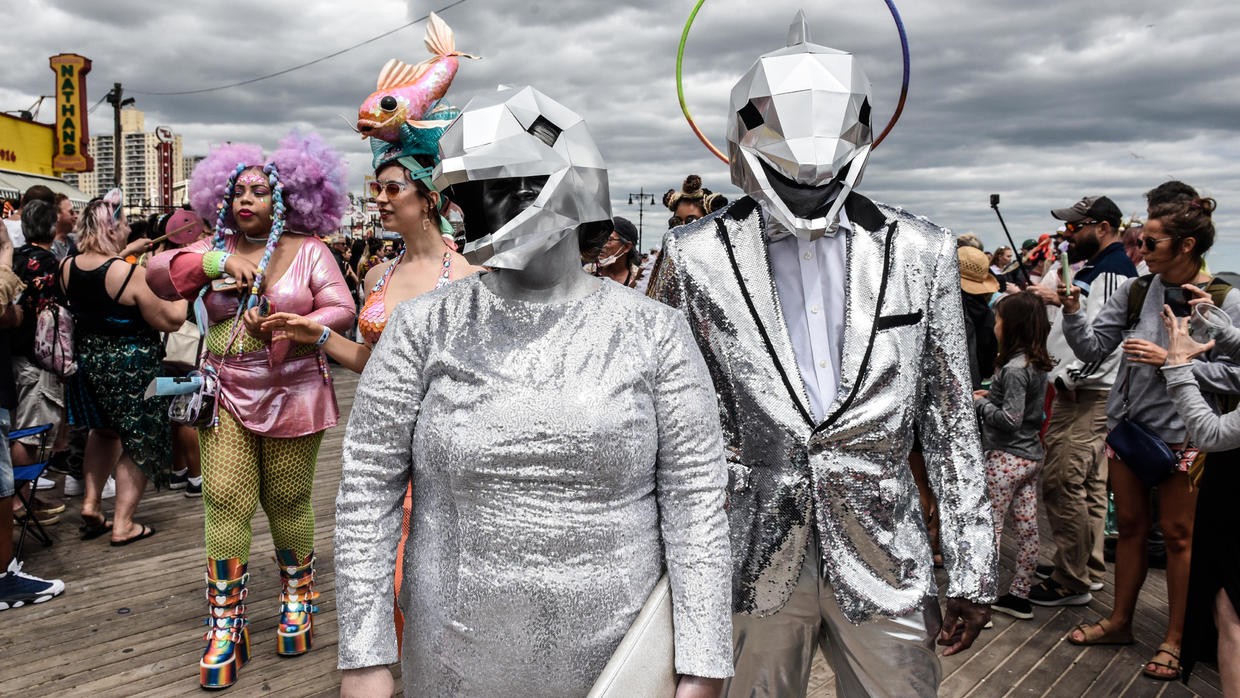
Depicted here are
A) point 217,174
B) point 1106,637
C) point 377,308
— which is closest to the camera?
point 377,308

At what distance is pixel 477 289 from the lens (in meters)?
1.45

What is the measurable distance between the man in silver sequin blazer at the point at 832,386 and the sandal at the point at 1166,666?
2206 mm

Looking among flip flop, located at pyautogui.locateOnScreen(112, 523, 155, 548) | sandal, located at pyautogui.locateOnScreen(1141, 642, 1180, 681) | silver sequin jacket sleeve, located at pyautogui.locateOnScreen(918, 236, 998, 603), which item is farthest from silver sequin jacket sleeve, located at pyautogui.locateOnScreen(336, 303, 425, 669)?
flip flop, located at pyautogui.locateOnScreen(112, 523, 155, 548)

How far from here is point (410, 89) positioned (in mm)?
2906

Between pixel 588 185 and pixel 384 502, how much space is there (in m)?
0.64

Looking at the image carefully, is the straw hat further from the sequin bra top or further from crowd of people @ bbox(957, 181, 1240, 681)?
the sequin bra top

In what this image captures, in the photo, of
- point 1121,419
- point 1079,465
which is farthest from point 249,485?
point 1079,465

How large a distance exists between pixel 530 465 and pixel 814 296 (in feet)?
2.60

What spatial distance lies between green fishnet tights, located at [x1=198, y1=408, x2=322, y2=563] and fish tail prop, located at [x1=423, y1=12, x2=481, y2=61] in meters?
1.57

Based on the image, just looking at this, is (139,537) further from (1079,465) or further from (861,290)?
(1079,465)

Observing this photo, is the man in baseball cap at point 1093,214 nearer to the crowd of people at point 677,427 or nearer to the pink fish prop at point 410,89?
the crowd of people at point 677,427

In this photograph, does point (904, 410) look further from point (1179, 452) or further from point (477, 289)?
point (1179, 452)

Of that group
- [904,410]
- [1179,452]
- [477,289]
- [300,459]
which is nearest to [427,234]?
[300,459]

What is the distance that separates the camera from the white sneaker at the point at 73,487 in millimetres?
5793
